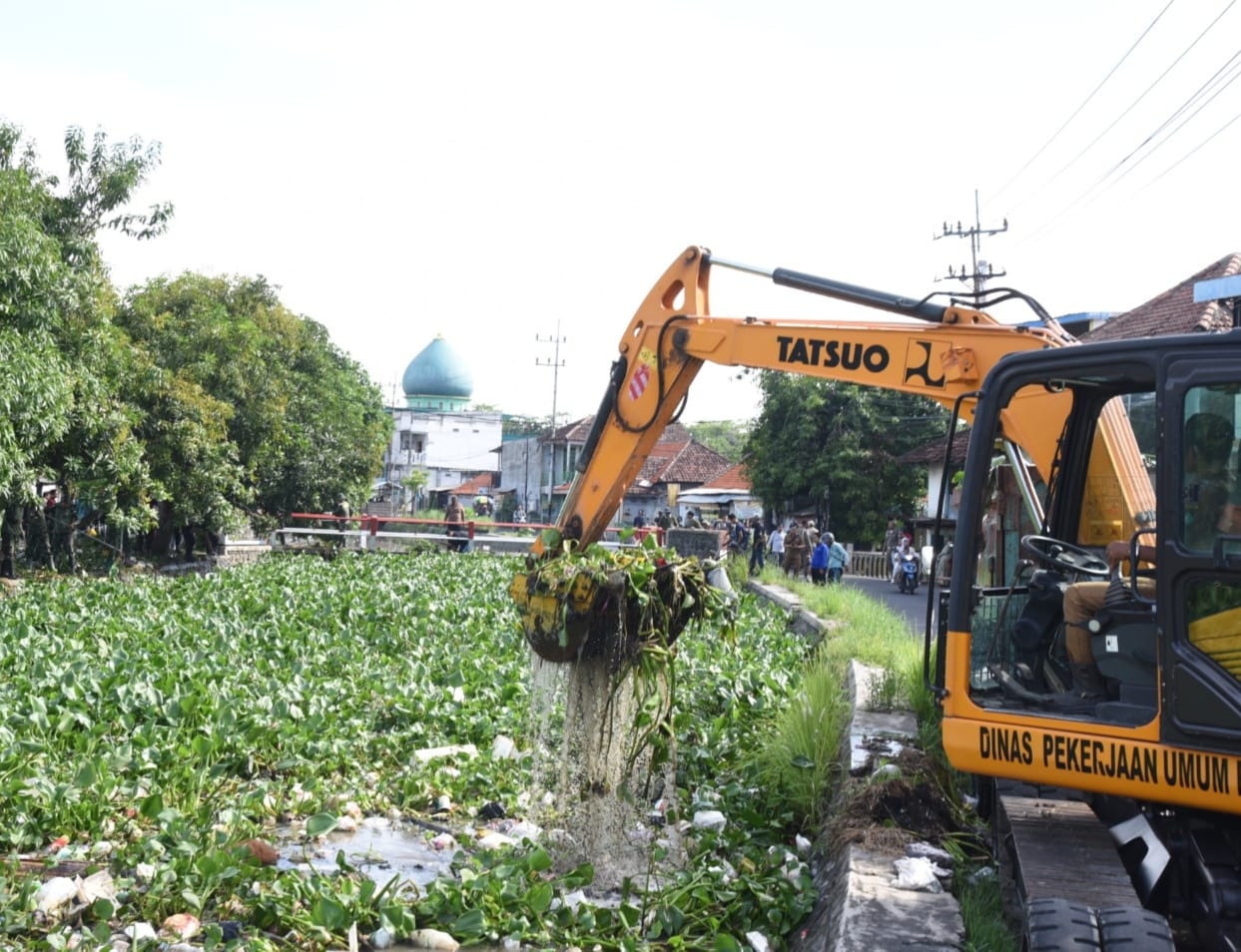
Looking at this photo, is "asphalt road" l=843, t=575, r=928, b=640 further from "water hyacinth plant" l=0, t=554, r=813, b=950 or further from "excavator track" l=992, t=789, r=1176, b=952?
"excavator track" l=992, t=789, r=1176, b=952

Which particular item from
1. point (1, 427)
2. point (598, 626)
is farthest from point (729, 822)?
point (1, 427)

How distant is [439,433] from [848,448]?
46.8 meters

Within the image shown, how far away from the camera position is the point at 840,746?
8227 mm

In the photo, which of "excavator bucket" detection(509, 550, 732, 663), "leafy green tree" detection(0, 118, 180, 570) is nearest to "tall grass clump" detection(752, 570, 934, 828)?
"excavator bucket" detection(509, 550, 732, 663)

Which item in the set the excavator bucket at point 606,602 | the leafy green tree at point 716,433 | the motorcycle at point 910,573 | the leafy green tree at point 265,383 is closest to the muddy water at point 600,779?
the excavator bucket at point 606,602

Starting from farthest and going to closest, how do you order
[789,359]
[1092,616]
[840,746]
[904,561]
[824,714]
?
[904,561] → [824,714] → [840,746] → [789,359] → [1092,616]

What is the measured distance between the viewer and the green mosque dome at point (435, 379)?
8344 cm

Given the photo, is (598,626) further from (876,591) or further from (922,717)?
(876,591)

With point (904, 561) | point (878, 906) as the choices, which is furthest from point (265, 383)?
point (878, 906)

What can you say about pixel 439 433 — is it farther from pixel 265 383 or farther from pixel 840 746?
pixel 840 746

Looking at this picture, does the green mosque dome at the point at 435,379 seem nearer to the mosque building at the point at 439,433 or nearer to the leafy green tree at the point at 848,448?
the mosque building at the point at 439,433

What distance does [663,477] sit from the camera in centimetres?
6038

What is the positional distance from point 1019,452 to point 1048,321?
688mm

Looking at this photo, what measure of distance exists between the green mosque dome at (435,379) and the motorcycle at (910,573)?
5809cm
